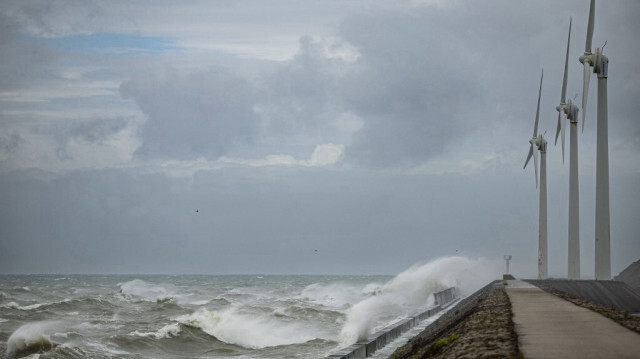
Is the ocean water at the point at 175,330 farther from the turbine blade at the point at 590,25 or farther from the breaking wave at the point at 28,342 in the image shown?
the turbine blade at the point at 590,25

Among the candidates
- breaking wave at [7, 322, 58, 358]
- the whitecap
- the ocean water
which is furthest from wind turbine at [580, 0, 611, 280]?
breaking wave at [7, 322, 58, 358]

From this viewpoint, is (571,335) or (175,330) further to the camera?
(175,330)

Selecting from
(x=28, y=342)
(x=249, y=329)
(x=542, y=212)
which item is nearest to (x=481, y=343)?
(x=28, y=342)

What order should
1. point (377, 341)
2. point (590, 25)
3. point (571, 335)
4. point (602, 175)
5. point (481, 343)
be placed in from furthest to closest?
point (590, 25), point (602, 175), point (377, 341), point (571, 335), point (481, 343)

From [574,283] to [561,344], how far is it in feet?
86.8

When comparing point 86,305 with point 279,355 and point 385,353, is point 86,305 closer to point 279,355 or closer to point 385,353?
point 279,355

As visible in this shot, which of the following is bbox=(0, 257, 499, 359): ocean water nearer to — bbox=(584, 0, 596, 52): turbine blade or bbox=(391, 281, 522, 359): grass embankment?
bbox=(391, 281, 522, 359): grass embankment

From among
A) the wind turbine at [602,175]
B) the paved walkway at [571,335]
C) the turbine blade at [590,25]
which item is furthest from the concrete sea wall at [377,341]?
the turbine blade at [590,25]

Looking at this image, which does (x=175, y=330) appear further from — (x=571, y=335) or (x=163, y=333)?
(x=571, y=335)

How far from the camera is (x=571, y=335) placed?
496 inches

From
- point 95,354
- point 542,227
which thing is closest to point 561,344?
point 95,354

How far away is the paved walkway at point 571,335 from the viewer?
33.8 ft

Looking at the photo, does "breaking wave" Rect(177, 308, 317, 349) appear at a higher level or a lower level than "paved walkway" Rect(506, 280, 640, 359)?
lower

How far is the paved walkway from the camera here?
10297mm
